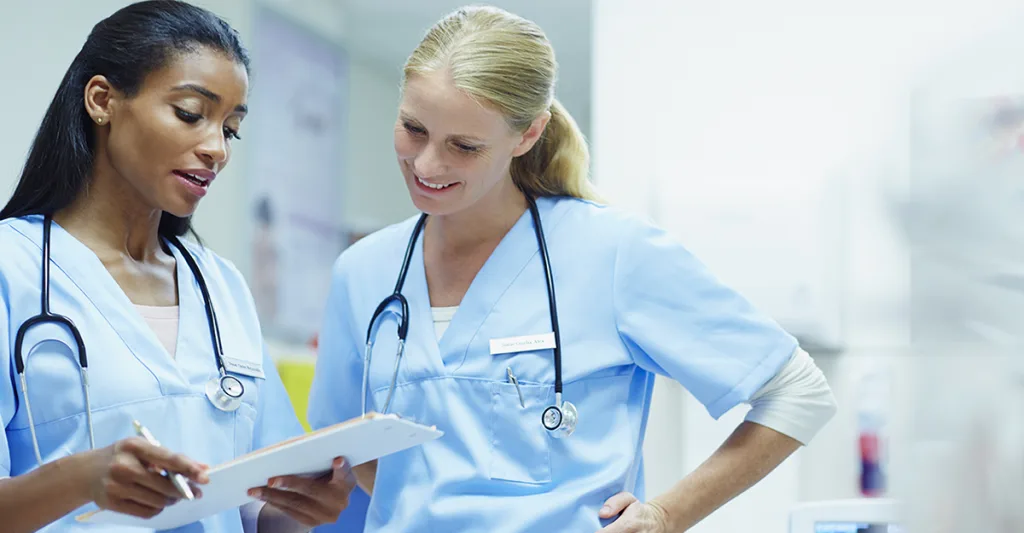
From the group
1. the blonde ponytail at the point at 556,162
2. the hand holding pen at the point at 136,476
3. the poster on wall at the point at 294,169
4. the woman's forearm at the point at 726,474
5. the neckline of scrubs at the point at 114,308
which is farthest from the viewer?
the poster on wall at the point at 294,169

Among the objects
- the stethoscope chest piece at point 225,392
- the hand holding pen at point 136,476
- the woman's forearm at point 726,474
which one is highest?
the stethoscope chest piece at point 225,392

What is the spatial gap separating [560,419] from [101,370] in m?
0.58

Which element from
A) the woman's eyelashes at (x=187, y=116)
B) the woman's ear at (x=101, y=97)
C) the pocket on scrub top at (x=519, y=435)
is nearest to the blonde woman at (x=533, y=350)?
the pocket on scrub top at (x=519, y=435)

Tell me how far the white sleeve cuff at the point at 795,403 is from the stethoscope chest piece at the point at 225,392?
71cm

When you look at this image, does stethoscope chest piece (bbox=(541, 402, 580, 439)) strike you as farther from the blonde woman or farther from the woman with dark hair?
the woman with dark hair

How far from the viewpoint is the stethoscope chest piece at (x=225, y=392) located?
4.60 feet

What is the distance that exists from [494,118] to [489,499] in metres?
0.51

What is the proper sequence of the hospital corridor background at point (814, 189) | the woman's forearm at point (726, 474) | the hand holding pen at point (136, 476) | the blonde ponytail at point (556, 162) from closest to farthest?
1. the hospital corridor background at point (814, 189)
2. the hand holding pen at point (136, 476)
3. the woman's forearm at point (726, 474)
4. the blonde ponytail at point (556, 162)

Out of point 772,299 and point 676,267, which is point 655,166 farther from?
point 676,267

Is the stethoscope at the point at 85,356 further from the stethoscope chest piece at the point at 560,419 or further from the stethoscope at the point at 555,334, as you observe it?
the stethoscope chest piece at the point at 560,419

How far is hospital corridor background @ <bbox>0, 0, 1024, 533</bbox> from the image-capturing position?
1.87 feet

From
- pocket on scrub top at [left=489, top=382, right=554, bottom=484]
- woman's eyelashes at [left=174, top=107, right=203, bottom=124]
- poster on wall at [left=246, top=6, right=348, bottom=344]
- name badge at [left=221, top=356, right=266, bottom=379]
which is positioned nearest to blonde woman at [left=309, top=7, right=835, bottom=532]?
pocket on scrub top at [left=489, top=382, right=554, bottom=484]

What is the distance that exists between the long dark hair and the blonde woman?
326 mm

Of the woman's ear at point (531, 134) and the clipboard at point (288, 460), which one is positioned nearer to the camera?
the clipboard at point (288, 460)
